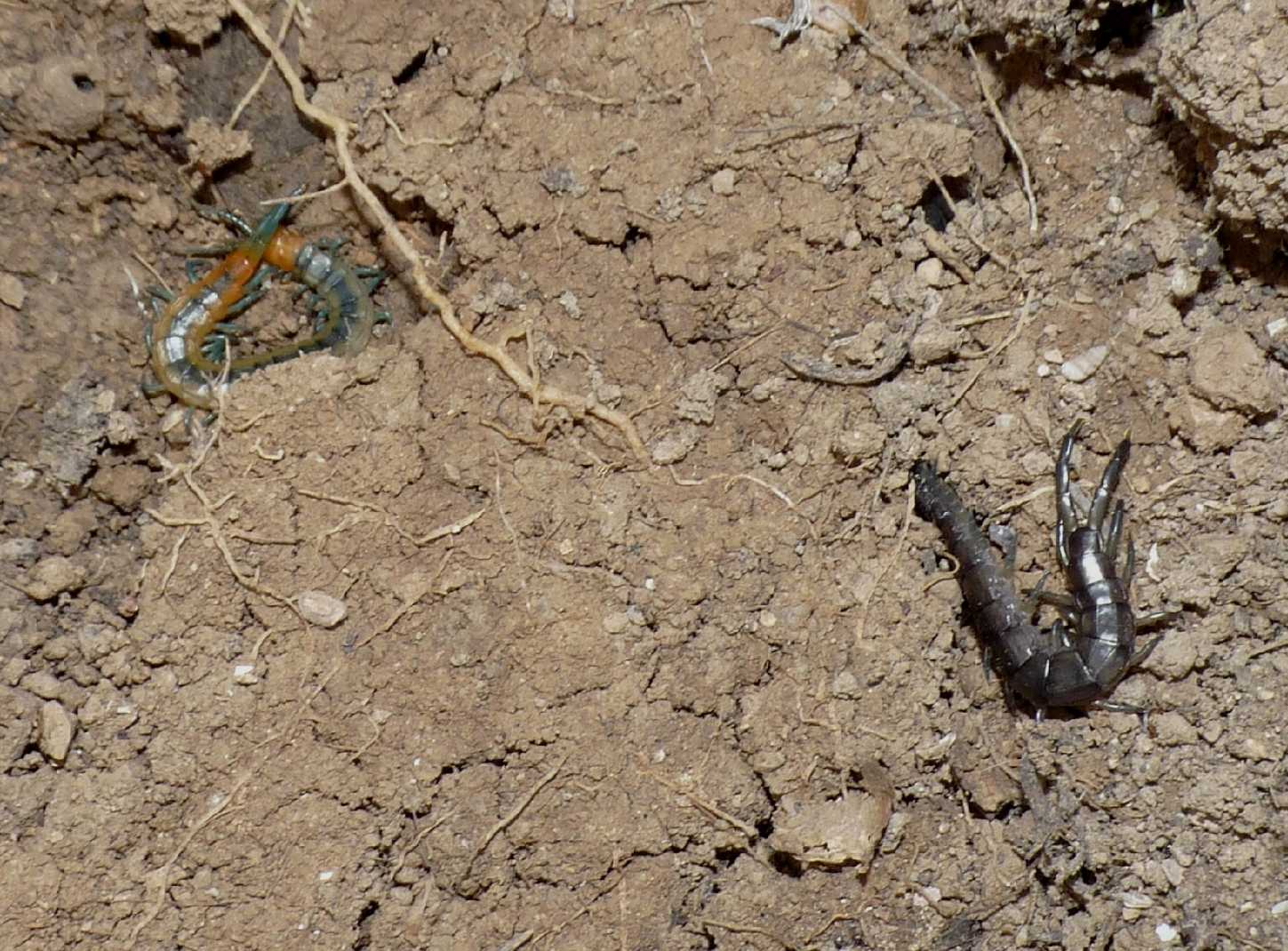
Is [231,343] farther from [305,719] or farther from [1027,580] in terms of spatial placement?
[1027,580]

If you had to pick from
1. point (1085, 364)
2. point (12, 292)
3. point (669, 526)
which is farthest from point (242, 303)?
point (1085, 364)

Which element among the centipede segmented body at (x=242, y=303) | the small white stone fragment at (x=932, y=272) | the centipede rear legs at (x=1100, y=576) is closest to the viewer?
the centipede rear legs at (x=1100, y=576)

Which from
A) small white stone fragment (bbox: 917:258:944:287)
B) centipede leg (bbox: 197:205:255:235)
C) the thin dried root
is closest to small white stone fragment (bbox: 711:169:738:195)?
small white stone fragment (bbox: 917:258:944:287)

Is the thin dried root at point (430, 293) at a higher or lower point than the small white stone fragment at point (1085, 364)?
higher

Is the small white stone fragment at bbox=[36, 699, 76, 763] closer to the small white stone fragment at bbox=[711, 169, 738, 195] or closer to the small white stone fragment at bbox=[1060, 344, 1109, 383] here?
the small white stone fragment at bbox=[711, 169, 738, 195]

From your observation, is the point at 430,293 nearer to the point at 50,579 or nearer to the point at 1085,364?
the point at 50,579

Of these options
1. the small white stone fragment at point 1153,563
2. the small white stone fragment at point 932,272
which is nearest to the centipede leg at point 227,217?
the small white stone fragment at point 932,272

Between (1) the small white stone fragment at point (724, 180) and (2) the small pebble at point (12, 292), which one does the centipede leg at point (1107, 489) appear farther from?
(2) the small pebble at point (12, 292)

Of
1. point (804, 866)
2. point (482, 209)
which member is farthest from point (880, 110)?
point (804, 866)
